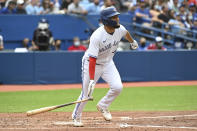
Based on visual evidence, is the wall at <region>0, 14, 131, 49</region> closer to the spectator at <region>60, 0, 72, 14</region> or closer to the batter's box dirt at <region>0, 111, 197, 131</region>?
the spectator at <region>60, 0, 72, 14</region>

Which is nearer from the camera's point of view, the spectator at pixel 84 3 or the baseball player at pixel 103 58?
the baseball player at pixel 103 58

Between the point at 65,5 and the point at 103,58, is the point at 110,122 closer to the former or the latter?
the point at 103,58

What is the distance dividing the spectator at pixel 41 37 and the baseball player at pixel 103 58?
25.7 feet

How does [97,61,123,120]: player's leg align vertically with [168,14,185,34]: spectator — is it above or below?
above

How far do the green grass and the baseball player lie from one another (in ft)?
8.04

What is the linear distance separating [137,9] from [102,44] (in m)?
10.5

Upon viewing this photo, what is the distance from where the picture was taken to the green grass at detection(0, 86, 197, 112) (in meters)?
10.8

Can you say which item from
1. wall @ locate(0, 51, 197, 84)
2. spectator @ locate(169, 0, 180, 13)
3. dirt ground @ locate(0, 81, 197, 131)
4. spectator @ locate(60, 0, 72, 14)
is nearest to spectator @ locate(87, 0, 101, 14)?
spectator @ locate(60, 0, 72, 14)

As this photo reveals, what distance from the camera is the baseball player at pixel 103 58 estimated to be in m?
7.73

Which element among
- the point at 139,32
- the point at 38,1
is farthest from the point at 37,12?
the point at 139,32

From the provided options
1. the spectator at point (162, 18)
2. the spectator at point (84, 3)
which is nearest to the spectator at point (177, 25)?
the spectator at point (162, 18)

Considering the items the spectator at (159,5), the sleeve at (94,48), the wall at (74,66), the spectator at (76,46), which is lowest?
the wall at (74,66)

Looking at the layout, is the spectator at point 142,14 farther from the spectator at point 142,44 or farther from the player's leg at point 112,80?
the player's leg at point 112,80

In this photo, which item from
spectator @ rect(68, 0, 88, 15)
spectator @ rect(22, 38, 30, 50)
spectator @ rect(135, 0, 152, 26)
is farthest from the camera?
spectator @ rect(135, 0, 152, 26)
